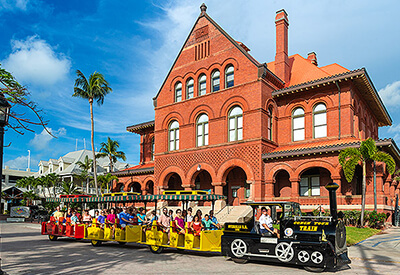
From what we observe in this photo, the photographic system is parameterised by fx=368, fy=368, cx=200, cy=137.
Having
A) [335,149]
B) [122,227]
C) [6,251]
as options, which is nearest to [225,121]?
[335,149]

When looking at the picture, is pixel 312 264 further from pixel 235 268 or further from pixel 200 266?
pixel 200 266

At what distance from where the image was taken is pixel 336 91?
25.2 m

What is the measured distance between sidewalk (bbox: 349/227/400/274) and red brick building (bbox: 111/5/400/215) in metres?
6.28

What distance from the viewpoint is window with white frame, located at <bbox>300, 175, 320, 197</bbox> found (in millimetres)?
25172

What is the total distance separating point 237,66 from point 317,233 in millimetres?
19405

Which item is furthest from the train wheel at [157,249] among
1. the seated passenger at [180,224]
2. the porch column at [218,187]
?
the porch column at [218,187]

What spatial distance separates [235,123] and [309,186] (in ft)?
22.9

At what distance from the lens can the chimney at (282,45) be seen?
95.6 ft

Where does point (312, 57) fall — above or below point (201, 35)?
below

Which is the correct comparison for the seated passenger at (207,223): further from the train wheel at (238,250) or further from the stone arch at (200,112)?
the stone arch at (200,112)

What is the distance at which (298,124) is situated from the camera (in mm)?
27125

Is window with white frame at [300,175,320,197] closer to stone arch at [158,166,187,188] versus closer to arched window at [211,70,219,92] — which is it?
arched window at [211,70,219,92]

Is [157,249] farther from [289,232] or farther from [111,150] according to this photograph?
[111,150]

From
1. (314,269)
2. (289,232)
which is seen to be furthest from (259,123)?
(314,269)
